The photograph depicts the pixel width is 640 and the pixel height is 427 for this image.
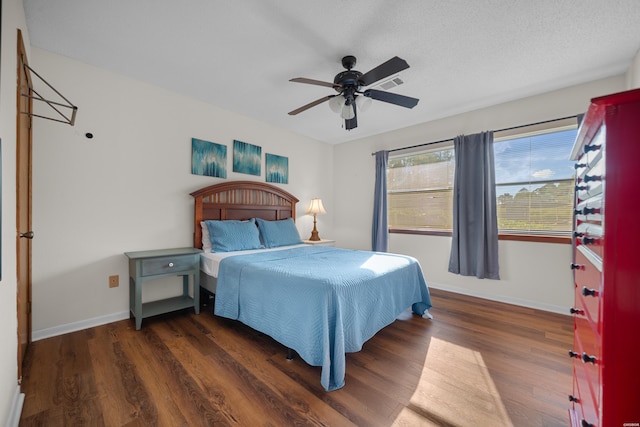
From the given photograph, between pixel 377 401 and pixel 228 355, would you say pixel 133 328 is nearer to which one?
pixel 228 355

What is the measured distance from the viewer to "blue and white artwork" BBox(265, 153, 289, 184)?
13.2 ft

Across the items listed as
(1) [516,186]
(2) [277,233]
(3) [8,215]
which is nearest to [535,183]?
(1) [516,186]

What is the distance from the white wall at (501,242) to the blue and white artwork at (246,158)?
6.11 ft

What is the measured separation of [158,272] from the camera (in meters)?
2.48

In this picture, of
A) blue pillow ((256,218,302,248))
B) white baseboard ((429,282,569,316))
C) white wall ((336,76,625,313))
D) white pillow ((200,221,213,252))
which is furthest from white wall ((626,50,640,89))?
white pillow ((200,221,213,252))

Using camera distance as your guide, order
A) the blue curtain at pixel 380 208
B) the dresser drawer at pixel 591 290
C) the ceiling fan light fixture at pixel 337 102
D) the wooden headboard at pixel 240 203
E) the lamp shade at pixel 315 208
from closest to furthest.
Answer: the dresser drawer at pixel 591 290, the ceiling fan light fixture at pixel 337 102, the wooden headboard at pixel 240 203, the blue curtain at pixel 380 208, the lamp shade at pixel 315 208

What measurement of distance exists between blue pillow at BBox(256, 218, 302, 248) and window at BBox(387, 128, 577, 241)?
1.77 meters

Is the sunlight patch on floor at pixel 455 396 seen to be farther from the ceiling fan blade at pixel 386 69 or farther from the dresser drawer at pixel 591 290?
the ceiling fan blade at pixel 386 69

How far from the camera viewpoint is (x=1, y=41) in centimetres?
115

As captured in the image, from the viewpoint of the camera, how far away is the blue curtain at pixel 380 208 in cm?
425

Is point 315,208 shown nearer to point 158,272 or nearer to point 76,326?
point 158,272

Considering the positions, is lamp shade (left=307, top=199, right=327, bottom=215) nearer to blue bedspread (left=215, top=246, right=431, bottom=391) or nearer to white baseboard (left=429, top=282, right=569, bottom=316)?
blue bedspread (left=215, top=246, right=431, bottom=391)

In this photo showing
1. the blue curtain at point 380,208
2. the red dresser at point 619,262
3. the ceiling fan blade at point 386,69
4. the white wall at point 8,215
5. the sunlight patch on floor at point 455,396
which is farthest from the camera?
the blue curtain at point 380,208

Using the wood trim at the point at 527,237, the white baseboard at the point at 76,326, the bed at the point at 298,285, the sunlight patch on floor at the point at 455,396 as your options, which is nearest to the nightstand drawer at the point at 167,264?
the bed at the point at 298,285
